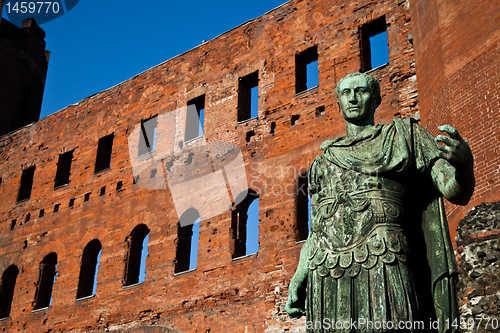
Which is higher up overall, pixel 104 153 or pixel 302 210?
pixel 104 153

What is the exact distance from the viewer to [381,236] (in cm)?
310

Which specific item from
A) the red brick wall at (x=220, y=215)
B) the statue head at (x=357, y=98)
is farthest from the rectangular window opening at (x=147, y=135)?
the statue head at (x=357, y=98)

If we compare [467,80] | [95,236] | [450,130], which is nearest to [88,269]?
[95,236]

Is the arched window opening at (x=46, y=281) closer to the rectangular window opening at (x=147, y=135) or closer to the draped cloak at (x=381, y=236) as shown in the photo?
the rectangular window opening at (x=147, y=135)

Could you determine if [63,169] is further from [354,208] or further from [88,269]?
[354,208]

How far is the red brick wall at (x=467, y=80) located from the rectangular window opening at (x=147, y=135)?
298 inches

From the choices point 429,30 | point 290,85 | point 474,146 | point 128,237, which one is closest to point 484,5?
point 429,30

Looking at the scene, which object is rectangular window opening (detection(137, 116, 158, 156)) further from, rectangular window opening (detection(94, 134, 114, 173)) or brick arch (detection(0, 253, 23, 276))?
brick arch (detection(0, 253, 23, 276))

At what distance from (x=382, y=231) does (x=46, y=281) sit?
14.6m

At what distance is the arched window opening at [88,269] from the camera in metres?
15.0

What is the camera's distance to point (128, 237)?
48.2 feet

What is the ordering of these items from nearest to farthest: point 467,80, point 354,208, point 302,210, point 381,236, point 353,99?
point 381,236 < point 354,208 < point 353,99 < point 467,80 < point 302,210

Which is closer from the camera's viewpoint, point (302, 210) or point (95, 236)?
point (302, 210)

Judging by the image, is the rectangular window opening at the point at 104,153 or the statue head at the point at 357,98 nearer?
the statue head at the point at 357,98
